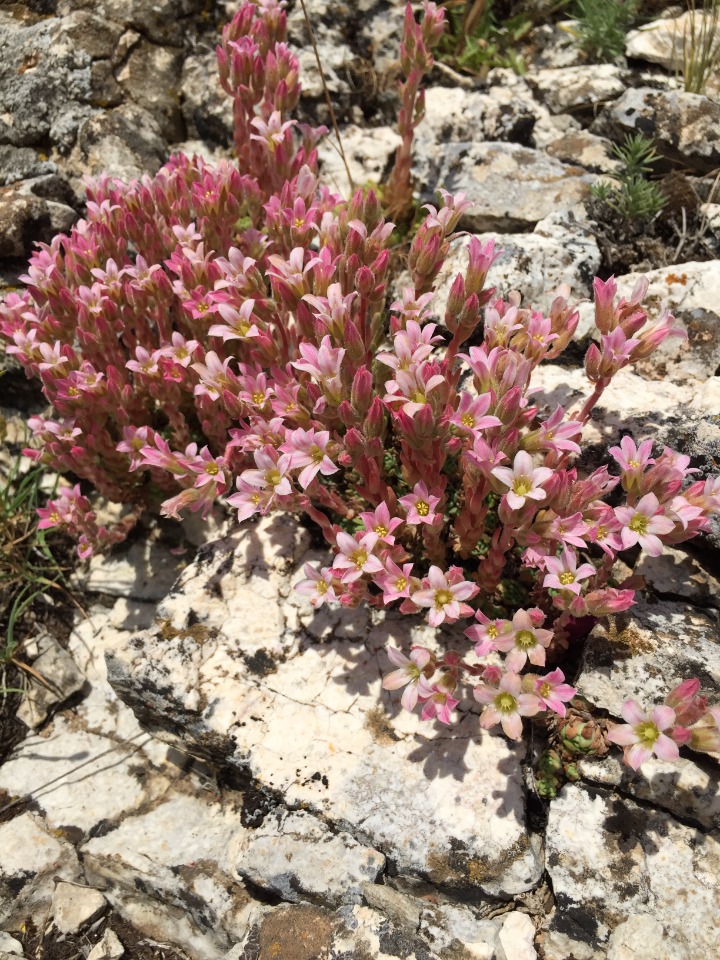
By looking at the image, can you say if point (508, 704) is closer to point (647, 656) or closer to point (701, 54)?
point (647, 656)

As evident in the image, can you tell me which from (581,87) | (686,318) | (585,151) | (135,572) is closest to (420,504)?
(686,318)

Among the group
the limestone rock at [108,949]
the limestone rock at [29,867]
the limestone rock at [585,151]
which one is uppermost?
the limestone rock at [585,151]

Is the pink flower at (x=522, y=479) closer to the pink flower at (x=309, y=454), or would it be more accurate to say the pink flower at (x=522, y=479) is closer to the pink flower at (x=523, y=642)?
the pink flower at (x=523, y=642)

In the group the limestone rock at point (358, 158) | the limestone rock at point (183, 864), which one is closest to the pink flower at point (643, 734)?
→ the limestone rock at point (183, 864)

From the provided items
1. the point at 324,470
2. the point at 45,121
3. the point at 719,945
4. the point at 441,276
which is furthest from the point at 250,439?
the point at 45,121

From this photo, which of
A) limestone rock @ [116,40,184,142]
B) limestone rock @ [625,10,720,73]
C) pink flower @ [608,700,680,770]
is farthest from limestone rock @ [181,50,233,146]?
pink flower @ [608,700,680,770]
